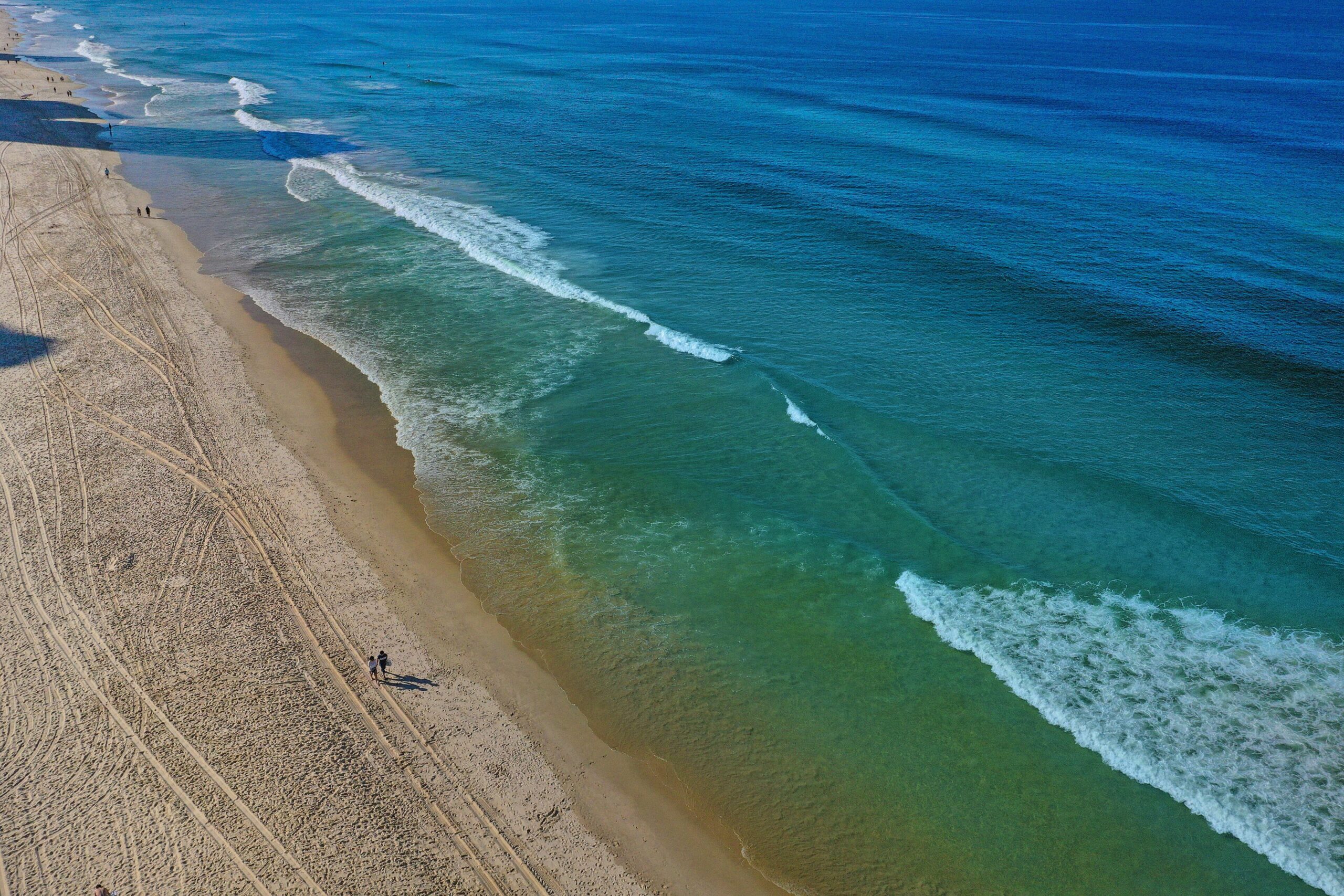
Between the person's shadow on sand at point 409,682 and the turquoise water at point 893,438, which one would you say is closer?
the turquoise water at point 893,438

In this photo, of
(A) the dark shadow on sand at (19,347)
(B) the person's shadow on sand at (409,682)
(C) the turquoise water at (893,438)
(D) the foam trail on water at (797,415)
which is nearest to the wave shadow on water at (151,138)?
(C) the turquoise water at (893,438)

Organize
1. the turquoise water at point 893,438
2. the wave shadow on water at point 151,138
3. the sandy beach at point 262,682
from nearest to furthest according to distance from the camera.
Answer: the sandy beach at point 262,682
the turquoise water at point 893,438
the wave shadow on water at point 151,138

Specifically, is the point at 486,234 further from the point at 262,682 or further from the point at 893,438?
the point at 262,682

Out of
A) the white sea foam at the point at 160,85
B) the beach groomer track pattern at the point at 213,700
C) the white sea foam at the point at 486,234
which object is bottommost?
the beach groomer track pattern at the point at 213,700

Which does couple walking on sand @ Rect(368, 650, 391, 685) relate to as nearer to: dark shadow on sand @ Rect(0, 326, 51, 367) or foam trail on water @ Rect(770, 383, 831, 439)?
foam trail on water @ Rect(770, 383, 831, 439)

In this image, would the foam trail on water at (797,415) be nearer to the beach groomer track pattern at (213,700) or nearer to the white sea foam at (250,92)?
the beach groomer track pattern at (213,700)

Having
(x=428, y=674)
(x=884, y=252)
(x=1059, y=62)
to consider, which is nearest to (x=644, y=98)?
(x=884, y=252)

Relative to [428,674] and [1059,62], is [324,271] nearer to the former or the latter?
[428,674]
